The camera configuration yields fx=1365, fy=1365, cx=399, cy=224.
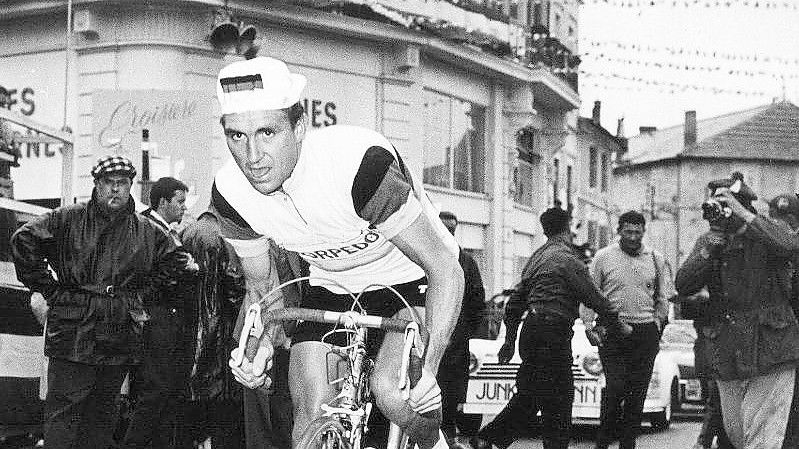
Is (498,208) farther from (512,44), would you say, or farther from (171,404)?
(171,404)

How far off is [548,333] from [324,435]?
5940 mm

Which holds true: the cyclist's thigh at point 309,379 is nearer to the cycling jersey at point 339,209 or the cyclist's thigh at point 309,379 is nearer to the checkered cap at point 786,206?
the cycling jersey at point 339,209

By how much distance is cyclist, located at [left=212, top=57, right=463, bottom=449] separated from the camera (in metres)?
4.61

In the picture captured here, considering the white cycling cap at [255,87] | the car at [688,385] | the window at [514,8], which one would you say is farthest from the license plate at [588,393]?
the window at [514,8]

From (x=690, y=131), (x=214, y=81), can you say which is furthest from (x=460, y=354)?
(x=690, y=131)

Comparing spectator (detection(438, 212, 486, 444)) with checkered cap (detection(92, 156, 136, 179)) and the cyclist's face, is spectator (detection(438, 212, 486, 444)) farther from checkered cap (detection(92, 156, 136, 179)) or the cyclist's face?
the cyclist's face

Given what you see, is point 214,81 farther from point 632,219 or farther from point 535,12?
point 535,12

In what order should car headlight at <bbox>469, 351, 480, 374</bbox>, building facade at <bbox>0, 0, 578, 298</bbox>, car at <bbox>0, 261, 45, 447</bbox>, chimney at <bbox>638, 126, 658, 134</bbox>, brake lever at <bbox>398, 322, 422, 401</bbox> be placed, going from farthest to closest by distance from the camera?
chimney at <bbox>638, 126, 658, 134</bbox> → building facade at <bbox>0, 0, 578, 298</bbox> → car headlight at <bbox>469, 351, 480, 374</bbox> → car at <bbox>0, 261, 45, 447</bbox> → brake lever at <bbox>398, 322, 422, 401</bbox>

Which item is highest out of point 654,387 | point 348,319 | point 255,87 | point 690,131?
point 690,131

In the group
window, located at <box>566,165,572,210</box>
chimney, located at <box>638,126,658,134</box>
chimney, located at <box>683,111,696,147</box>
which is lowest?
window, located at <box>566,165,572,210</box>

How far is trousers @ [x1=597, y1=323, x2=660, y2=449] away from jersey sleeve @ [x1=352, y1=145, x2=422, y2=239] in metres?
6.49

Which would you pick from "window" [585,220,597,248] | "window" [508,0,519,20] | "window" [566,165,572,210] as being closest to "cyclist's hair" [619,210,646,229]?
"window" [508,0,519,20]

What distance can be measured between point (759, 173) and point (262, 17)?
213 feet

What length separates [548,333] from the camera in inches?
402
